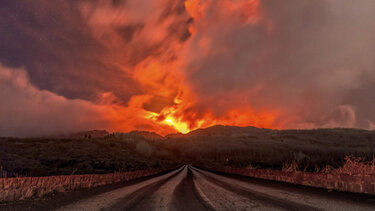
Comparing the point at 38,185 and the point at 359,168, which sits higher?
the point at 359,168

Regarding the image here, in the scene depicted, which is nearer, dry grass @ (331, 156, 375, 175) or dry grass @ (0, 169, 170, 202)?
dry grass @ (0, 169, 170, 202)

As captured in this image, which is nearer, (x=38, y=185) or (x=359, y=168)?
(x=38, y=185)

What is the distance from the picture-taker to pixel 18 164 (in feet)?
193

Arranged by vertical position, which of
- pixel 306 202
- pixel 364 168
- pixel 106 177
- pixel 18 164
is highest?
pixel 364 168

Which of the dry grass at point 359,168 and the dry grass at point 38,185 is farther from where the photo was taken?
the dry grass at point 359,168

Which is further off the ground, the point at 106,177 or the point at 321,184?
the point at 321,184

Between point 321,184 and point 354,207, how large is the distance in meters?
5.31

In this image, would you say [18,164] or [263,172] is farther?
[18,164]

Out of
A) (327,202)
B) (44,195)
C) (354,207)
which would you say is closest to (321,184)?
(327,202)

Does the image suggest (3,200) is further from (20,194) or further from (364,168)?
(364,168)

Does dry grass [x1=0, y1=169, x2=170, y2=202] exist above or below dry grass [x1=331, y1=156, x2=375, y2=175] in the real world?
below

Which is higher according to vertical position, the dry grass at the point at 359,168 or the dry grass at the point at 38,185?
the dry grass at the point at 359,168

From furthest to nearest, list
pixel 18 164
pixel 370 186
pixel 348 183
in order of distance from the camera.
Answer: pixel 18 164 → pixel 348 183 → pixel 370 186

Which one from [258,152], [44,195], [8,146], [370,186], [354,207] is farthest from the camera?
[258,152]
